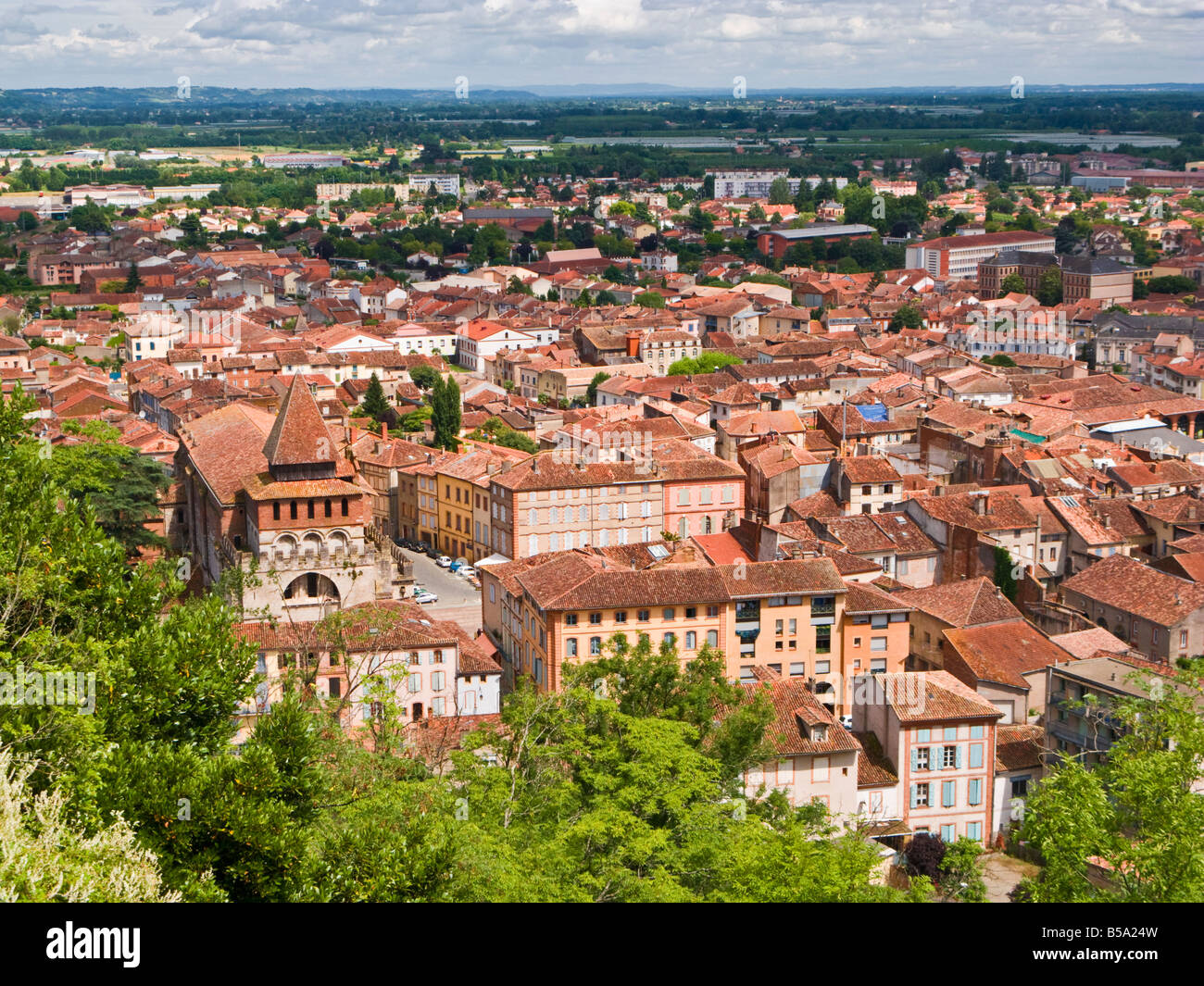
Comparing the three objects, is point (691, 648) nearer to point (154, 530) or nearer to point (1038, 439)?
point (154, 530)

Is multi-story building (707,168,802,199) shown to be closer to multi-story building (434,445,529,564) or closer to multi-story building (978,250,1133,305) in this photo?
multi-story building (978,250,1133,305)

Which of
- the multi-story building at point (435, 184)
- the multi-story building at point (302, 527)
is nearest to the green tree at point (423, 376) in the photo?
the multi-story building at point (302, 527)

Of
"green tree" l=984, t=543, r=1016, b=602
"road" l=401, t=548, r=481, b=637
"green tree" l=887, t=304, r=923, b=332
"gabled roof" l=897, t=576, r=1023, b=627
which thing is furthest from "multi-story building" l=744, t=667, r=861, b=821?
"green tree" l=887, t=304, r=923, b=332

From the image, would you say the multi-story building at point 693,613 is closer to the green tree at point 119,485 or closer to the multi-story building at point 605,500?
the multi-story building at point 605,500

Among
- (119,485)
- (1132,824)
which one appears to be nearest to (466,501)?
(119,485)
